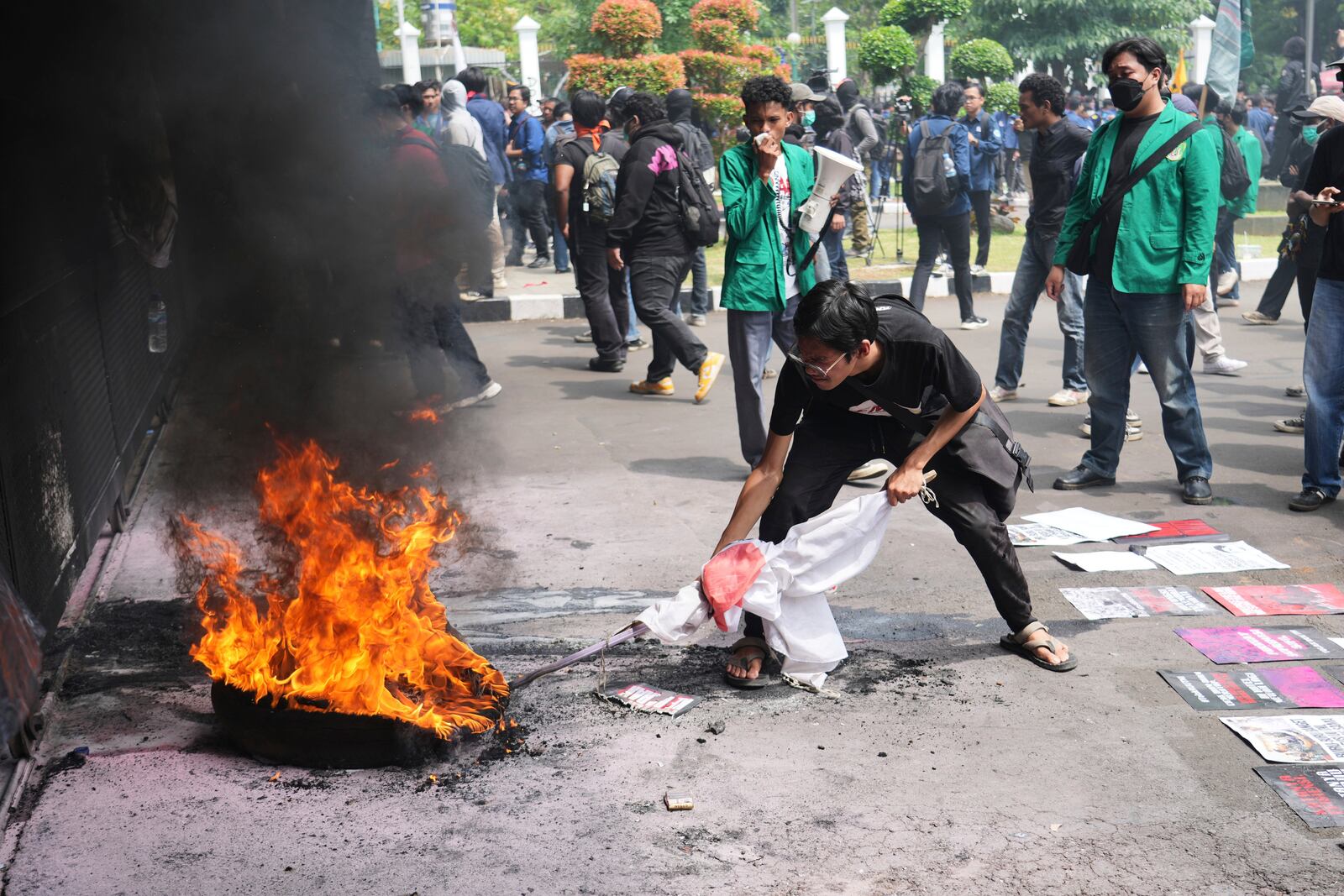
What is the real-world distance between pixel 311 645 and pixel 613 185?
6051 mm

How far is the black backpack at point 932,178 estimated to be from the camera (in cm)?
1026

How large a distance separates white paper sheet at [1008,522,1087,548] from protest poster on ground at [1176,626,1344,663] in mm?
1084

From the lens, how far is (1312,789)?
3479 mm

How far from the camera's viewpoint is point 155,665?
14.6 ft

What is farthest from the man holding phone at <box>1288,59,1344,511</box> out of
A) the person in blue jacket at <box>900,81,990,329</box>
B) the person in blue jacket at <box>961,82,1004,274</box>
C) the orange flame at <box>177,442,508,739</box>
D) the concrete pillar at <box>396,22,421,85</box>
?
the concrete pillar at <box>396,22,421,85</box>

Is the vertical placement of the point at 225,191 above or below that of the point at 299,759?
above

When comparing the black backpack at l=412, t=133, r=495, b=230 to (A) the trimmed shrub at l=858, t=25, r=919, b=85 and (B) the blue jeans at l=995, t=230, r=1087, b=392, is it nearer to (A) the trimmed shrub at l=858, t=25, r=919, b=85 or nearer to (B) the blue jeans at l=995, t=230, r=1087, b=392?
(B) the blue jeans at l=995, t=230, r=1087, b=392

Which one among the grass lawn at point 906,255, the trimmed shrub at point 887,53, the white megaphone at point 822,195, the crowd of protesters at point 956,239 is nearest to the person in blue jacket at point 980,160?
the crowd of protesters at point 956,239

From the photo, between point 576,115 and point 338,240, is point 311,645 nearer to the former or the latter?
point 338,240

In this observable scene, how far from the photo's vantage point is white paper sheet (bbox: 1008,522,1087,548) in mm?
5688

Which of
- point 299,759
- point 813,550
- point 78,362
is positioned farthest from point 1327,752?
point 78,362

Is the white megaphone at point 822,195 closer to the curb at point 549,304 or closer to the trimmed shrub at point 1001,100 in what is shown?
the curb at point 549,304

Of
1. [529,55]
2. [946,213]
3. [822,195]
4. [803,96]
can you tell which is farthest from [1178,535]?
[529,55]

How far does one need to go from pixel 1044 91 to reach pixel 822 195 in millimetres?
2343
